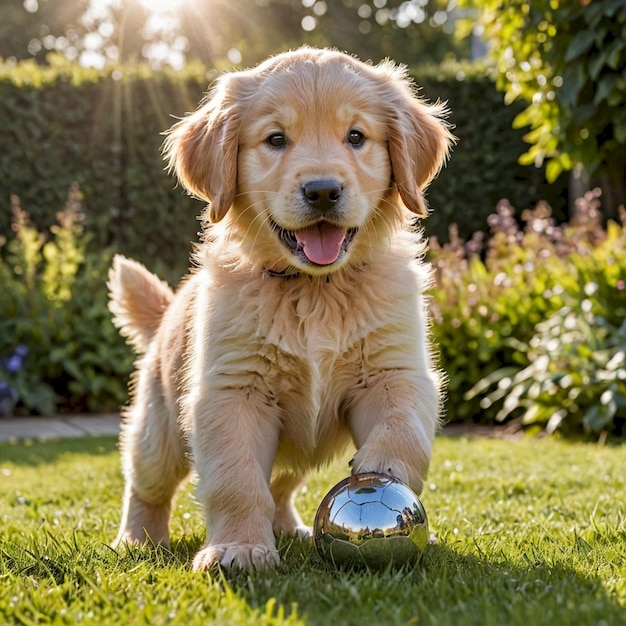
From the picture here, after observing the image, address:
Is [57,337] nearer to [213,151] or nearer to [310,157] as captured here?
[213,151]

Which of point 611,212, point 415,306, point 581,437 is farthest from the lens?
point 611,212

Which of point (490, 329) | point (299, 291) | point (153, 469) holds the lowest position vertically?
point (490, 329)

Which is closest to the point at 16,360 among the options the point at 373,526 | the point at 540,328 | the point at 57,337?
the point at 57,337

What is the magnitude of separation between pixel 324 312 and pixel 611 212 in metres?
7.00

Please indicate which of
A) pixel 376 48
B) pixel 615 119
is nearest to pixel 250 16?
pixel 376 48

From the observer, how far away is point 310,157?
2.91 m

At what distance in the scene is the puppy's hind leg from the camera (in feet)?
11.4

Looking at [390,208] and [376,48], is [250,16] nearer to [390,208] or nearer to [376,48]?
[376,48]

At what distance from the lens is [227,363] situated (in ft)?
9.46

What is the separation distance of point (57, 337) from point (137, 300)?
14.0 feet

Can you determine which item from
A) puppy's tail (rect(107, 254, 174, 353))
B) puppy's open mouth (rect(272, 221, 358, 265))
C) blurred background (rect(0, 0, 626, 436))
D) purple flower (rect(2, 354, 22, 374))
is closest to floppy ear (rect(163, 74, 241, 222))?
puppy's open mouth (rect(272, 221, 358, 265))

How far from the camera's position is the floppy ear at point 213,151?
10.3 ft

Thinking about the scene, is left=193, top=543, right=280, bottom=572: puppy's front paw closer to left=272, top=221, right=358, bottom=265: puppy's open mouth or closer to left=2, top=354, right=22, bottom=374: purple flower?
left=272, top=221, right=358, bottom=265: puppy's open mouth

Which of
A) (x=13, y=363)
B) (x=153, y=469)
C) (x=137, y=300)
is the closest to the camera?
(x=153, y=469)
